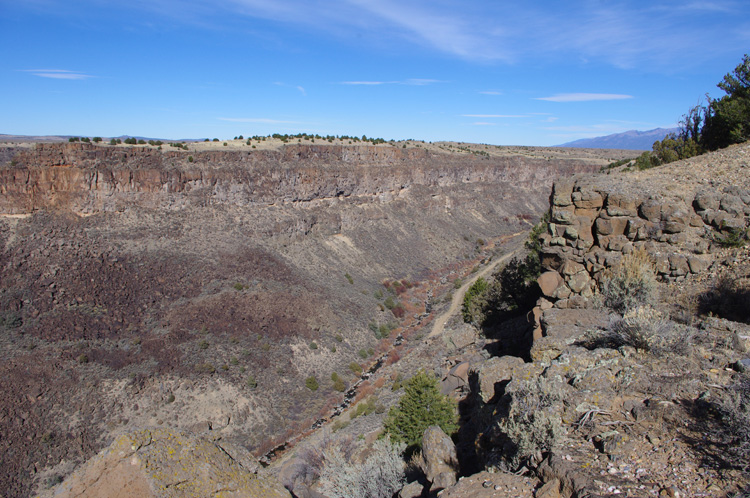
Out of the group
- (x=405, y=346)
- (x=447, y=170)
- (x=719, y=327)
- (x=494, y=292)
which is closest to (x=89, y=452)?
(x=405, y=346)

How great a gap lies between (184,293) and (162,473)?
30.4 m

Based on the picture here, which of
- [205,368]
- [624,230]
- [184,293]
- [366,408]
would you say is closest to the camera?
[624,230]

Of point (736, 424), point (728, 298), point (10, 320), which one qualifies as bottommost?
point (10, 320)

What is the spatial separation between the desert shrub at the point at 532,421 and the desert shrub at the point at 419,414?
6.24m

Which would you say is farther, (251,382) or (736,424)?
(251,382)

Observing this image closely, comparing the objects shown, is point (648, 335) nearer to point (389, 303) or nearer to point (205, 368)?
point (205, 368)

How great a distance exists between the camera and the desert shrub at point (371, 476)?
38.6 ft

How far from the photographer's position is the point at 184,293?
33.4m

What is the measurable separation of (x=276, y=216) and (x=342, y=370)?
69.8 ft

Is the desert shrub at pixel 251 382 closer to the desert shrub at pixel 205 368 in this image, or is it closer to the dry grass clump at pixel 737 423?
the desert shrub at pixel 205 368

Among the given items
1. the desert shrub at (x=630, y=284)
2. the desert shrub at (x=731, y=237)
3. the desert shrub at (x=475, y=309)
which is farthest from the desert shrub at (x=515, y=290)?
the desert shrub at (x=731, y=237)

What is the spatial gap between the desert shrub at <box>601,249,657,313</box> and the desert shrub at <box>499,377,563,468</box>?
527 cm

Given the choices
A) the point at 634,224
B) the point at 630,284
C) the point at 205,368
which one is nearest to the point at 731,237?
the point at 634,224

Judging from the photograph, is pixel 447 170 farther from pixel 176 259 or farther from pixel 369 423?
pixel 369 423
